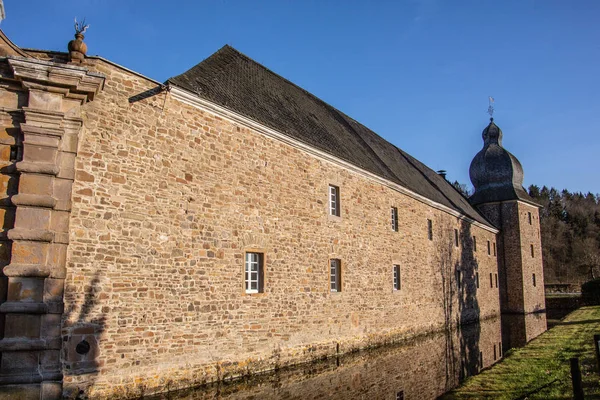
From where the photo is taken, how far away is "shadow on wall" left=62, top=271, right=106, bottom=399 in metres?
7.81

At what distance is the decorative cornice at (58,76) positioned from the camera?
25.0ft

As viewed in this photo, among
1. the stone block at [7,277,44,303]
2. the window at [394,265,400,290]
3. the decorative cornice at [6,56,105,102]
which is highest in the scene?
the decorative cornice at [6,56,105,102]

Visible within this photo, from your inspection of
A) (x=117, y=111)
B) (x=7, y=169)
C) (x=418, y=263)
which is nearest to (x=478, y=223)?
(x=418, y=263)

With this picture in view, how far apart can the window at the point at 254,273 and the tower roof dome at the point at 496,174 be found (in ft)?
81.8

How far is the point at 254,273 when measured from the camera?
11445 mm

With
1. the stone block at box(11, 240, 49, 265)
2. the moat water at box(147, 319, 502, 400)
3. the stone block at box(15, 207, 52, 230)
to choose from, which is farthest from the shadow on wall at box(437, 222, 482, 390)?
the stone block at box(15, 207, 52, 230)

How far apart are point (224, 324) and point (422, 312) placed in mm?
11101

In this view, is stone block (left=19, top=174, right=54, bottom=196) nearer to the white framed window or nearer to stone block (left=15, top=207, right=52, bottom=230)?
stone block (left=15, top=207, right=52, bottom=230)

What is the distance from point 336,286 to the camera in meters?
14.2

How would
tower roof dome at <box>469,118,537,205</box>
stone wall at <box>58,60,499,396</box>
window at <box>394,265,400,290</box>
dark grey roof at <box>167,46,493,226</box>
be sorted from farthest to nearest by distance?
1. tower roof dome at <box>469,118,537,205</box>
2. window at <box>394,265,400,290</box>
3. dark grey roof at <box>167,46,493,226</box>
4. stone wall at <box>58,60,499,396</box>

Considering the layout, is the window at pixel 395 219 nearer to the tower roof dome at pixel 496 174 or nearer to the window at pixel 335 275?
the window at pixel 335 275

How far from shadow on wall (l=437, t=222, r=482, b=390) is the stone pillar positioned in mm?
12332

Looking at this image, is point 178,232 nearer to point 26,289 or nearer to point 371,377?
point 26,289

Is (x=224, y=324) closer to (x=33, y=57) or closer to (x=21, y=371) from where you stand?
(x=21, y=371)
